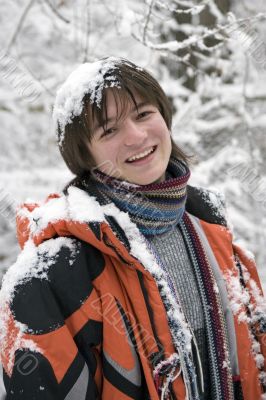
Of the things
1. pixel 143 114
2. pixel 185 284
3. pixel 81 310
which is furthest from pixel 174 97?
pixel 81 310

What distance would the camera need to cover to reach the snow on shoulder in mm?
1471

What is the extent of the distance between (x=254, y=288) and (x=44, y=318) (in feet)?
3.03

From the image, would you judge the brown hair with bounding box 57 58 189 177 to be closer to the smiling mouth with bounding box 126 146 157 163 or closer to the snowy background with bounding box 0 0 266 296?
the smiling mouth with bounding box 126 146 157 163

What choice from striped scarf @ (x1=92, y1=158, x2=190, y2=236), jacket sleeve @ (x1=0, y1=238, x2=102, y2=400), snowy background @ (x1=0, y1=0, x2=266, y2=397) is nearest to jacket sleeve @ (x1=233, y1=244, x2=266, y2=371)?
striped scarf @ (x1=92, y1=158, x2=190, y2=236)

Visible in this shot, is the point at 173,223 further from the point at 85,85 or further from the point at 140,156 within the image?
the point at 85,85

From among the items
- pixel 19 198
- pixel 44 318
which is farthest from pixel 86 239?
pixel 19 198

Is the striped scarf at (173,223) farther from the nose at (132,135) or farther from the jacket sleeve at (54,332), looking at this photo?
the jacket sleeve at (54,332)

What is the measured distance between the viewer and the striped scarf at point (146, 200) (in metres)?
1.50

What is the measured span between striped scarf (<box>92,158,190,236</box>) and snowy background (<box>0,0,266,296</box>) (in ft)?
5.75

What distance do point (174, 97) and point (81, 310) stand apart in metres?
2.99

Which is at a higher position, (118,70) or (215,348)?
(118,70)

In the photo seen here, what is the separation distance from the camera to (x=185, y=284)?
158cm

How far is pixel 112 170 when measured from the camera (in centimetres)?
153

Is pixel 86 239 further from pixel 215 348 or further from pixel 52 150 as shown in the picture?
pixel 52 150
